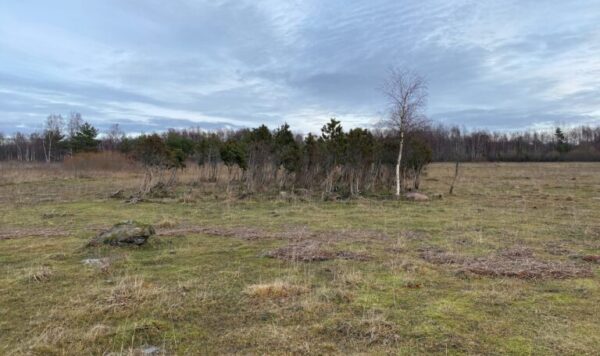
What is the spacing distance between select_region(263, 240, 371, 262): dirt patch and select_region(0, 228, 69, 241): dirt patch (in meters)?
5.34

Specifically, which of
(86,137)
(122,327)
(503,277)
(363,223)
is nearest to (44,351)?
(122,327)

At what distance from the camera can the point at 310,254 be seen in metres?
6.95

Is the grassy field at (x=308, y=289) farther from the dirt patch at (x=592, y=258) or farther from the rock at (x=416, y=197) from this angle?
the rock at (x=416, y=197)

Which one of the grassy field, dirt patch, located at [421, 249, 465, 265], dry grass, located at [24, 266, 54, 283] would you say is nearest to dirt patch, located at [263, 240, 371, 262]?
the grassy field

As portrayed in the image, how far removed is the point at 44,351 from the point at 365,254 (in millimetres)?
4802

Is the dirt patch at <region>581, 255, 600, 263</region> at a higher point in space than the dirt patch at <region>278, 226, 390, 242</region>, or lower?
lower

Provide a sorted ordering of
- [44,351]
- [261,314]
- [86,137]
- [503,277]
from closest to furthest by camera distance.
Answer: [44,351] < [261,314] < [503,277] < [86,137]

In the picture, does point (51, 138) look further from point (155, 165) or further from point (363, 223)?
point (363, 223)

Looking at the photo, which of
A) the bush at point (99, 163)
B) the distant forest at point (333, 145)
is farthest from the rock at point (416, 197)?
the bush at point (99, 163)

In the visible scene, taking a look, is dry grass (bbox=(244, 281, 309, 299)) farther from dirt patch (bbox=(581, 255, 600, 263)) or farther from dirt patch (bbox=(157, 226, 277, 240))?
dirt patch (bbox=(581, 255, 600, 263))

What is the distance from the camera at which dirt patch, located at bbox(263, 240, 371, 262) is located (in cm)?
677

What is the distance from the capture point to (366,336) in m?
3.79

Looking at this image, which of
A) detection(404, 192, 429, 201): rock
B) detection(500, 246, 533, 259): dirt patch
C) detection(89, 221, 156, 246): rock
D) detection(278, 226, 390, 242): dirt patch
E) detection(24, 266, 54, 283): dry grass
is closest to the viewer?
detection(24, 266, 54, 283): dry grass

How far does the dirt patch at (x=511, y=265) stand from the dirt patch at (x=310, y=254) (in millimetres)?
1186
